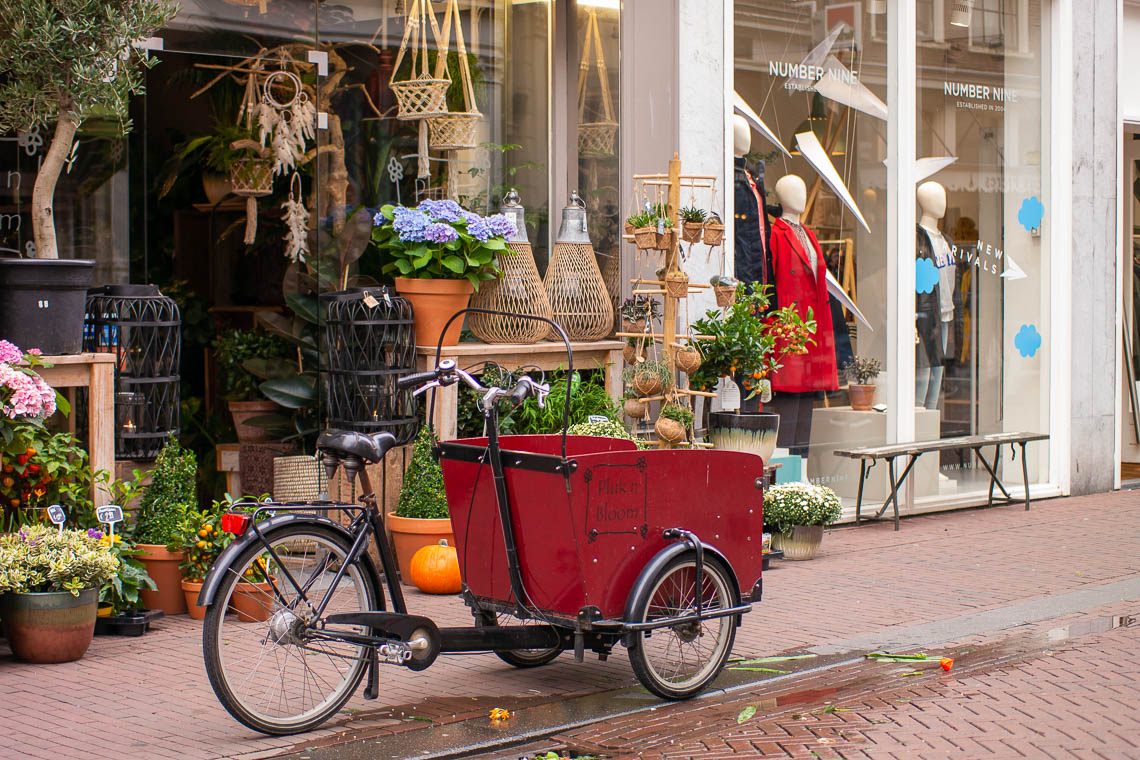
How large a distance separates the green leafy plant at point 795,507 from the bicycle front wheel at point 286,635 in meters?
4.04

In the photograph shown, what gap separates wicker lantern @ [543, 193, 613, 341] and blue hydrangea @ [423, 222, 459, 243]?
1.09 meters

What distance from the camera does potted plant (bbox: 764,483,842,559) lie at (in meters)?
8.71

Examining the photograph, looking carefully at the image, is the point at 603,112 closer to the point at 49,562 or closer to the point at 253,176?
the point at 253,176

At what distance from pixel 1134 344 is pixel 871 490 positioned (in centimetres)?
492

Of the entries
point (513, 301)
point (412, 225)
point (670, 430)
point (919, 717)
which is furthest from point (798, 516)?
point (919, 717)

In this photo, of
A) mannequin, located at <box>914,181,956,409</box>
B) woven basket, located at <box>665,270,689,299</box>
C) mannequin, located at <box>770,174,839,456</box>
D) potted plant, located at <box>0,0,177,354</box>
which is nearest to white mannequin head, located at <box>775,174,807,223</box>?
mannequin, located at <box>770,174,839,456</box>

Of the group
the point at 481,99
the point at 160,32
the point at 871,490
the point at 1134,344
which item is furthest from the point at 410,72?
the point at 1134,344

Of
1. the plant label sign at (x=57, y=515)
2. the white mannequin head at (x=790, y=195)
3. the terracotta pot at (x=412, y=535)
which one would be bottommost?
the terracotta pot at (x=412, y=535)

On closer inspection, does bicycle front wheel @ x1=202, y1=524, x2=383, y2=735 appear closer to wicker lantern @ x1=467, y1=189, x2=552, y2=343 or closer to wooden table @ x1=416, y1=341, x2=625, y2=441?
wooden table @ x1=416, y1=341, x2=625, y2=441

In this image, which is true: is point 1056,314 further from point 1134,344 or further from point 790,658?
point 790,658

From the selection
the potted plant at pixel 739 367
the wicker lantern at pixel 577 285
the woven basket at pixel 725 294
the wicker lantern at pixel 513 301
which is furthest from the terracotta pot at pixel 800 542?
the wicker lantern at pixel 513 301

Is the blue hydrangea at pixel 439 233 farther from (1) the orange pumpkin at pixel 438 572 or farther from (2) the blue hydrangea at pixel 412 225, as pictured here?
(1) the orange pumpkin at pixel 438 572

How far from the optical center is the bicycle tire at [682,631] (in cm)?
543

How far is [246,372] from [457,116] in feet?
7.13
